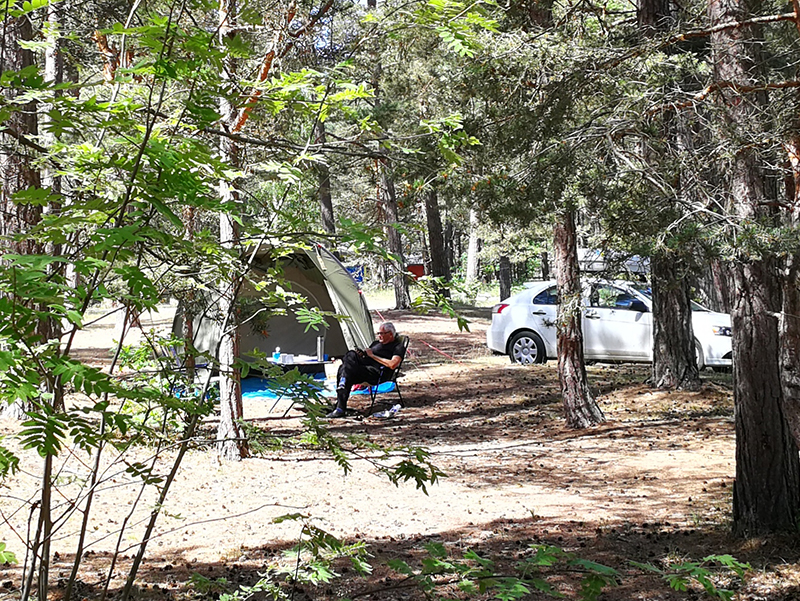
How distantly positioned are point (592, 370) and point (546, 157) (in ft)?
19.6

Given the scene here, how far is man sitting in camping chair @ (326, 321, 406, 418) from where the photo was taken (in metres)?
9.30

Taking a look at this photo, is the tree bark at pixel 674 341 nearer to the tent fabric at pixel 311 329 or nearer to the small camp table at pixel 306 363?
the tent fabric at pixel 311 329

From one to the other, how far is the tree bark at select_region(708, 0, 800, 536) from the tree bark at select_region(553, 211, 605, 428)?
2.82 meters

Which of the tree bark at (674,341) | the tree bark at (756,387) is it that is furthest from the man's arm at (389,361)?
the tree bark at (756,387)

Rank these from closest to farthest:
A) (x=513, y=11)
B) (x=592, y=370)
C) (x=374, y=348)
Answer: (x=513, y=11), (x=374, y=348), (x=592, y=370)

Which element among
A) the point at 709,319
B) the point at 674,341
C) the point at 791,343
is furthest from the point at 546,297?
the point at 791,343

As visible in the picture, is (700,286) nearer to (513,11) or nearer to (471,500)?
(513,11)

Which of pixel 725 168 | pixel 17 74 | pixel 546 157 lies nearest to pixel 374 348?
pixel 546 157

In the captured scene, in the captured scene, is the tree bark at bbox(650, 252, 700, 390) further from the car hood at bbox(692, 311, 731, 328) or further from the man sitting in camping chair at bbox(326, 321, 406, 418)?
the man sitting in camping chair at bbox(326, 321, 406, 418)

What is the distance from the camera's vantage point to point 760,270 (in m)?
5.08

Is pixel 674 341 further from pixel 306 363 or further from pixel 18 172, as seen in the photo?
pixel 18 172

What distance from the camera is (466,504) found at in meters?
6.17

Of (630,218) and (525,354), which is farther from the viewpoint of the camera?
(525,354)

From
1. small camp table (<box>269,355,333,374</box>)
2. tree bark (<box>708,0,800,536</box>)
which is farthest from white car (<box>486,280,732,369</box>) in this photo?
tree bark (<box>708,0,800,536</box>)
